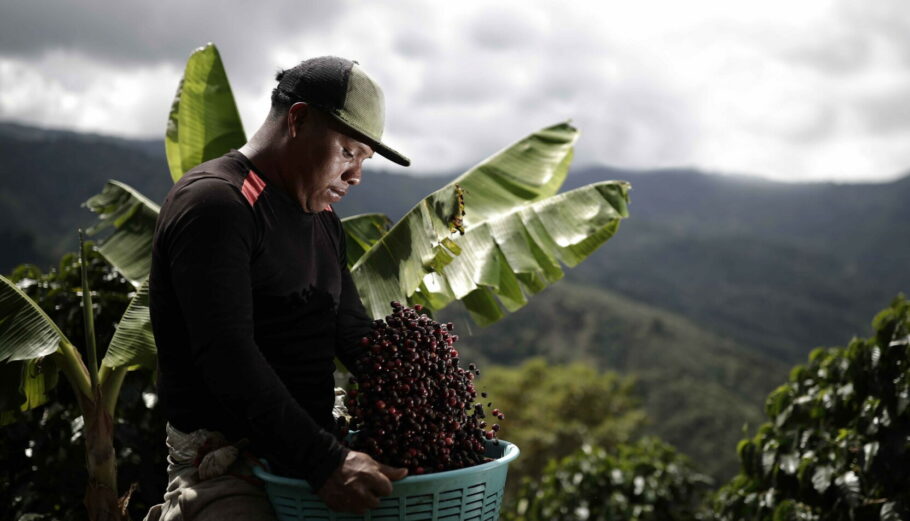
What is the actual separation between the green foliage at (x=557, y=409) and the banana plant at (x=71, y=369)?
28.5 metres

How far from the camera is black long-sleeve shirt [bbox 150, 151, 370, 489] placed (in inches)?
64.7

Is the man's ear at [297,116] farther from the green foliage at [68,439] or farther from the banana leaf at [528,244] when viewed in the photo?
the green foliage at [68,439]

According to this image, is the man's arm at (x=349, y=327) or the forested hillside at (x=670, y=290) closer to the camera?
the man's arm at (x=349, y=327)

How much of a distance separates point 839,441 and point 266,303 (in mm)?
3111

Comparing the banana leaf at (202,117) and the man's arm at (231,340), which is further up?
the banana leaf at (202,117)

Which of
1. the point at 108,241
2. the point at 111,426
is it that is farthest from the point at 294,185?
the point at 108,241

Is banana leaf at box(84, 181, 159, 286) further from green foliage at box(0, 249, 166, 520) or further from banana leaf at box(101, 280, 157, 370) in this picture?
banana leaf at box(101, 280, 157, 370)

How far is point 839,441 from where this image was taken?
3.84 m

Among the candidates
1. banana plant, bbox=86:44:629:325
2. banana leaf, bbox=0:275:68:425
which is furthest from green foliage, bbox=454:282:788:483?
banana leaf, bbox=0:275:68:425

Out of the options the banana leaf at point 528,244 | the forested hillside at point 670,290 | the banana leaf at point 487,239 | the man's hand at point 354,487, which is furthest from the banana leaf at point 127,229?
the man's hand at point 354,487

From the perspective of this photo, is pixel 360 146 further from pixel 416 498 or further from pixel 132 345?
pixel 132 345

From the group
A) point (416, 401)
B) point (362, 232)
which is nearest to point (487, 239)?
point (362, 232)

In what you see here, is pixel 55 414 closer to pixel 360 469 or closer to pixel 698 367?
pixel 360 469

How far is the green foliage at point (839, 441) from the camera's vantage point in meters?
3.55
